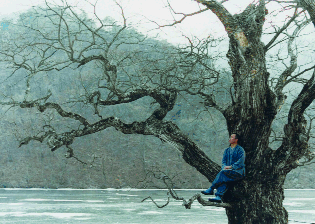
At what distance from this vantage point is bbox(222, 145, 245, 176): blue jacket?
23.1 ft

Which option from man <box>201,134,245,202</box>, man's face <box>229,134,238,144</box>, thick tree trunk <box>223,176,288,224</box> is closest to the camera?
man <box>201,134,245,202</box>

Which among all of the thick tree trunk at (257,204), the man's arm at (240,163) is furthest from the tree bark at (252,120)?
the man's arm at (240,163)

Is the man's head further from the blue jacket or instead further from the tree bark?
the tree bark

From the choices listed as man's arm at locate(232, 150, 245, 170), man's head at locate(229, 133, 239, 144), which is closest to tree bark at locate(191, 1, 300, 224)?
man's head at locate(229, 133, 239, 144)

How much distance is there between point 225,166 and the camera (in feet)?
22.9

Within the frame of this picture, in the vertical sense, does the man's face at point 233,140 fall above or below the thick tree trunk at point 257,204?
above

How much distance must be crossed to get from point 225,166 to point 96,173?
42.5 metres

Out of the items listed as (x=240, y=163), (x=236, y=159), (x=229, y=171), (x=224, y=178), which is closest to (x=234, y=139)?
(x=236, y=159)

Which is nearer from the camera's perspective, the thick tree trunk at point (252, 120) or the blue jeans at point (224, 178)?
the blue jeans at point (224, 178)

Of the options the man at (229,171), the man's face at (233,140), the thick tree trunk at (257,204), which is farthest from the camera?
the thick tree trunk at (257,204)

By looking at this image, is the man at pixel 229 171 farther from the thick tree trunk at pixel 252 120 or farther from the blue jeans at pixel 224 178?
the thick tree trunk at pixel 252 120

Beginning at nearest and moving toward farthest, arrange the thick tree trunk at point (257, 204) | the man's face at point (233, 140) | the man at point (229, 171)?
the man at point (229, 171), the man's face at point (233, 140), the thick tree trunk at point (257, 204)

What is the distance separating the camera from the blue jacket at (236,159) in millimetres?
Result: 7035

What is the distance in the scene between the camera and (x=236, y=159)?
7133mm
